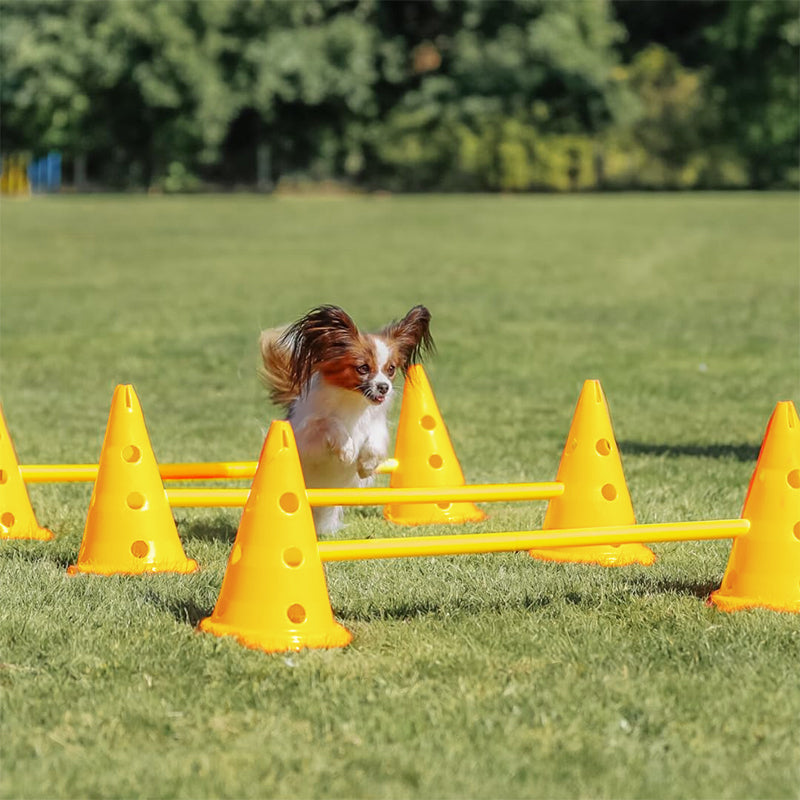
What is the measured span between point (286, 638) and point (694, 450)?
4493 millimetres

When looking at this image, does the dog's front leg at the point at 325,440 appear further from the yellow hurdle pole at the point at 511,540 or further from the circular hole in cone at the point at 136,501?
the yellow hurdle pole at the point at 511,540

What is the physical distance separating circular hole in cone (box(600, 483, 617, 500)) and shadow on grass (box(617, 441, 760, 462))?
92.1 inches

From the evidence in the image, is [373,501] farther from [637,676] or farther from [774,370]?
[774,370]

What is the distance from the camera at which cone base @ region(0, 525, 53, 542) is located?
20.2 feet

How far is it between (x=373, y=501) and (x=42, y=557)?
4.82 ft

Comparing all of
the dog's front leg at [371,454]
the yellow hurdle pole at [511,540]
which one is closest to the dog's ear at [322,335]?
the dog's front leg at [371,454]

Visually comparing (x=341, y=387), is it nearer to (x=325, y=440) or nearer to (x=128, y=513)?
(x=325, y=440)

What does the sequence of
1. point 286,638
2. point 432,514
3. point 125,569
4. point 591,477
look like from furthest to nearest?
point 432,514
point 591,477
point 125,569
point 286,638

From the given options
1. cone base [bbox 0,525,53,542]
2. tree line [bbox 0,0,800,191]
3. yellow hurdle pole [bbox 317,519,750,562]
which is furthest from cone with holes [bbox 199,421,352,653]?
tree line [bbox 0,0,800,191]

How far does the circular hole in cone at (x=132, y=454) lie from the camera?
5668 mm

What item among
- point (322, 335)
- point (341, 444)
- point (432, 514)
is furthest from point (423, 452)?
point (322, 335)

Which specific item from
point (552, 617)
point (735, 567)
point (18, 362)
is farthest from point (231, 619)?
point (18, 362)

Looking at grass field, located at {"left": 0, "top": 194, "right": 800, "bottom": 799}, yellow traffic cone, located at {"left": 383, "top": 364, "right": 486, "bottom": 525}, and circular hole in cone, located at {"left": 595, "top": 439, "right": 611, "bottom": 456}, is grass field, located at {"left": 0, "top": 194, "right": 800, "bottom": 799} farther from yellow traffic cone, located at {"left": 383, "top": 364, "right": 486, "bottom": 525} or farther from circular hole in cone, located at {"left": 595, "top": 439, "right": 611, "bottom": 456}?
circular hole in cone, located at {"left": 595, "top": 439, "right": 611, "bottom": 456}

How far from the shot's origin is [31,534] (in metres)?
6.18
